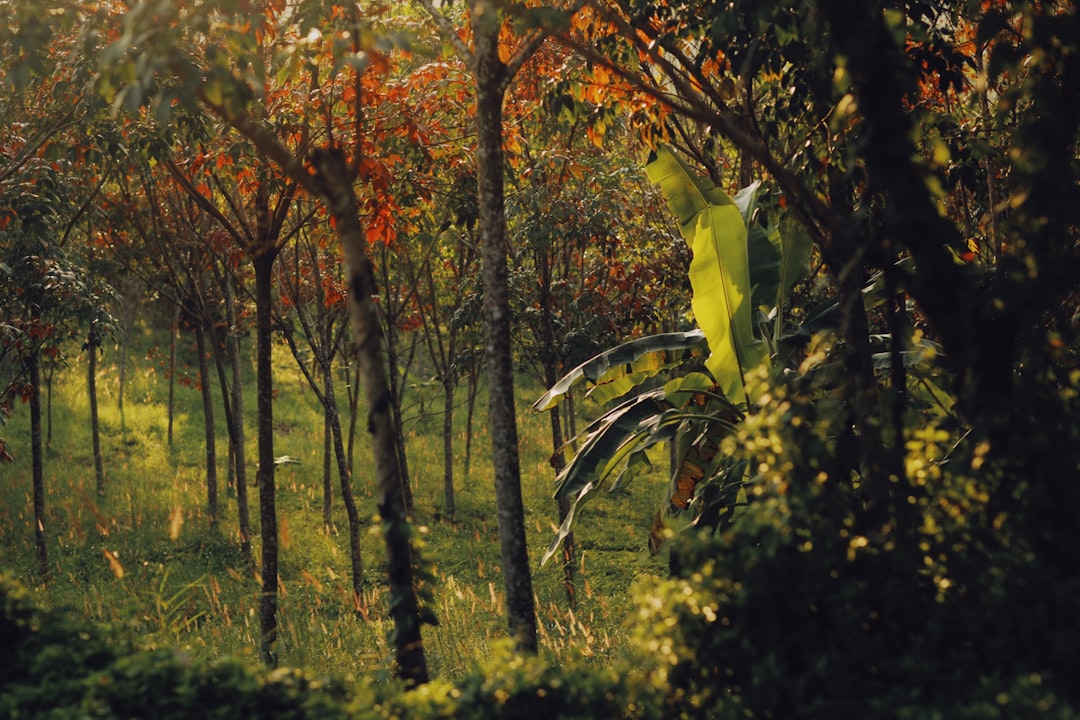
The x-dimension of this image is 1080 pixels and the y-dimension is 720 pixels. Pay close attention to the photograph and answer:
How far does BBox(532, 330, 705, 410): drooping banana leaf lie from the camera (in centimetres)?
816

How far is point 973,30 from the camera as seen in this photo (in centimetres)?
938

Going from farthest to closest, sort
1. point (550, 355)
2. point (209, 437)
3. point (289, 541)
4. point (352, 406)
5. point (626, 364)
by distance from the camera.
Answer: point (352, 406) < point (209, 437) < point (550, 355) < point (289, 541) < point (626, 364)

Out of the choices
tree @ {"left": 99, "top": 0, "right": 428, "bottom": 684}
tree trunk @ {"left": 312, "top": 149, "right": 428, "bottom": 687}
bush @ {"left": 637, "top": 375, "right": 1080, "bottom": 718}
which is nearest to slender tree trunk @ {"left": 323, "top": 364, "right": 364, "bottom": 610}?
tree @ {"left": 99, "top": 0, "right": 428, "bottom": 684}

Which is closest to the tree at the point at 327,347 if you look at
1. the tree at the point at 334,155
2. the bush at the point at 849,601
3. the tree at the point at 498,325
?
the tree at the point at 498,325

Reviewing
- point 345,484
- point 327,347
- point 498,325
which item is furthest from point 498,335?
point 327,347

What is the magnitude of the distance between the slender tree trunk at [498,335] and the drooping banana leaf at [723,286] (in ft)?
10.5

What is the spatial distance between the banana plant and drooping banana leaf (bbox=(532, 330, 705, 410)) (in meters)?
0.01

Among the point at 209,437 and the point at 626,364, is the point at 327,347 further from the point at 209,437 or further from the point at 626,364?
the point at 626,364

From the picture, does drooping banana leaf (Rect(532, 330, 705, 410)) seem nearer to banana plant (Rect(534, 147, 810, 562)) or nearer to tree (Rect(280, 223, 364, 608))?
banana plant (Rect(534, 147, 810, 562))

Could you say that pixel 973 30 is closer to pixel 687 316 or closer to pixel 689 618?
pixel 687 316

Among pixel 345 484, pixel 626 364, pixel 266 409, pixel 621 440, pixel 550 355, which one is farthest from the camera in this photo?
pixel 550 355

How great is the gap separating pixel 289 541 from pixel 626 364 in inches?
176

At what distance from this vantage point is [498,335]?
17.9 ft

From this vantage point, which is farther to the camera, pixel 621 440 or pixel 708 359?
pixel 708 359
